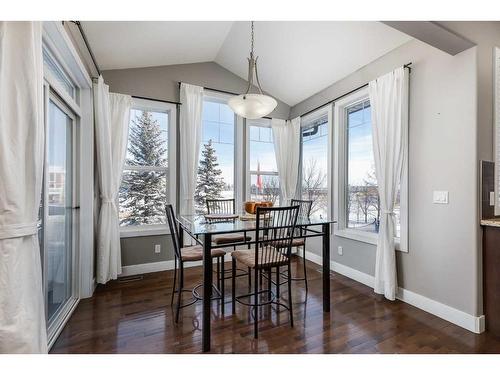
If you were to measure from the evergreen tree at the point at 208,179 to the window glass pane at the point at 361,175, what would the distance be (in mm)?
1926

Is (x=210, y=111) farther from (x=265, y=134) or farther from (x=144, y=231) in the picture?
(x=144, y=231)

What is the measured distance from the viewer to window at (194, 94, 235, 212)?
3840 mm

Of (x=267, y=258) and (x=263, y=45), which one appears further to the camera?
(x=263, y=45)

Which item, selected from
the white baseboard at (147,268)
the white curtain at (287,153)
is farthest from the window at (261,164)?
the white baseboard at (147,268)

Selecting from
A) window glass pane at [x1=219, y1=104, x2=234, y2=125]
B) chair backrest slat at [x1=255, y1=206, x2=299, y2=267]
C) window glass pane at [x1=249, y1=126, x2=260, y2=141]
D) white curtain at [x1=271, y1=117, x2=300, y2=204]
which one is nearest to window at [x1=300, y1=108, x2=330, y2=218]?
white curtain at [x1=271, y1=117, x2=300, y2=204]

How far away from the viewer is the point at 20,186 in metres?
1.22

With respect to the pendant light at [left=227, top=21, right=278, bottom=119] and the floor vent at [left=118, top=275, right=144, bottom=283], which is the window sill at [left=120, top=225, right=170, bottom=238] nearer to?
the floor vent at [left=118, top=275, right=144, bottom=283]

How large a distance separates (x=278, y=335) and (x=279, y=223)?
0.89m

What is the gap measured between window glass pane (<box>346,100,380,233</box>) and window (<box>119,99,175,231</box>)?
2496 mm

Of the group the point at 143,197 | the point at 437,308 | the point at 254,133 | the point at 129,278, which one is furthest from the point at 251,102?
the point at 129,278

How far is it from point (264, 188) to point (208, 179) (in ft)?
3.32
